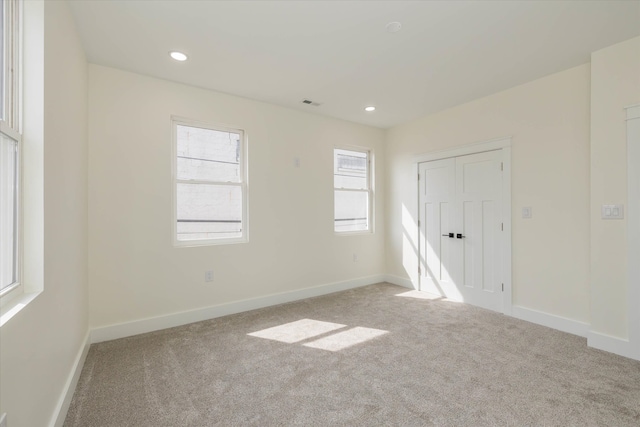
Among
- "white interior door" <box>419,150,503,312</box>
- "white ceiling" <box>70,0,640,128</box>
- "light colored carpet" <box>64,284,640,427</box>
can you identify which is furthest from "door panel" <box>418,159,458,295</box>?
"white ceiling" <box>70,0,640,128</box>

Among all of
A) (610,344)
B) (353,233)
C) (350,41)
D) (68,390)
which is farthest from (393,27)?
(68,390)

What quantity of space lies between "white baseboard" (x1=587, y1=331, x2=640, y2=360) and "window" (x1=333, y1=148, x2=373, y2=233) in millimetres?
3078

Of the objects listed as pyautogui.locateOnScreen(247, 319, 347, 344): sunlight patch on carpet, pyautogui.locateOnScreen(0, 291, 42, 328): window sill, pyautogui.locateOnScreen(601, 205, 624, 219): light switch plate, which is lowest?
pyautogui.locateOnScreen(247, 319, 347, 344): sunlight patch on carpet

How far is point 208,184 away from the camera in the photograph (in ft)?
11.6

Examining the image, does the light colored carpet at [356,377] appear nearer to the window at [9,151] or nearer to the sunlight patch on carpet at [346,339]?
the sunlight patch on carpet at [346,339]

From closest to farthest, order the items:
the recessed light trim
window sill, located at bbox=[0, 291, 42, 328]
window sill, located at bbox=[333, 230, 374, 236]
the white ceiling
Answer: window sill, located at bbox=[0, 291, 42, 328]
the white ceiling
the recessed light trim
window sill, located at bbox=[333, 230, 374, 236]

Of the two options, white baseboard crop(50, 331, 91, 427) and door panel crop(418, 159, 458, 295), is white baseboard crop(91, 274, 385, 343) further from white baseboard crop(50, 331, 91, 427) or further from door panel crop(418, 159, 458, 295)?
door panel crop(418, 159, 458, 295)

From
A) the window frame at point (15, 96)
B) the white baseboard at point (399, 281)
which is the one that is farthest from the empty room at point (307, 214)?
the white baseboard at point (399, 281)

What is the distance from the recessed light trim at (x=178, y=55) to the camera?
2.67 meters

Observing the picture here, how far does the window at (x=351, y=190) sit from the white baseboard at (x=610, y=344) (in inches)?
121

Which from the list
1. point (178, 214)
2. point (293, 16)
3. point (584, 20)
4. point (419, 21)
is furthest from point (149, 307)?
point (584, 20)

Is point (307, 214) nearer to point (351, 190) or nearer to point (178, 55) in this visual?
point (351, 190)

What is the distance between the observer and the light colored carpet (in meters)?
1.80

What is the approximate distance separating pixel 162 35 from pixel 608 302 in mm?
4525
